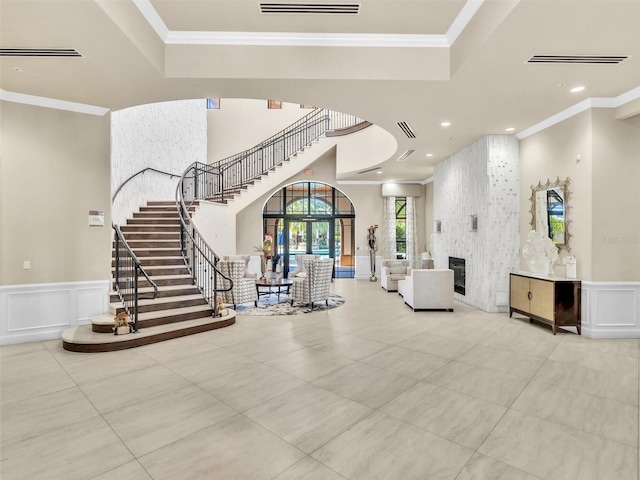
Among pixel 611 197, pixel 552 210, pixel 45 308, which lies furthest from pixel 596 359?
pixel 45 308

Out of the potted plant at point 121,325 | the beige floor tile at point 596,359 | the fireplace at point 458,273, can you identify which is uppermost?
the fireplace at point 458,273

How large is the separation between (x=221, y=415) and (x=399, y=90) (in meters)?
4.39

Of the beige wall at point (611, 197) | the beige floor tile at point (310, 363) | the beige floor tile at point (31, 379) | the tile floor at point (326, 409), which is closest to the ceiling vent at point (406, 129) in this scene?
the beige wall at point (611, 197)

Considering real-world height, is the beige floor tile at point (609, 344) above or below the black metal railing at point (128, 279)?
below

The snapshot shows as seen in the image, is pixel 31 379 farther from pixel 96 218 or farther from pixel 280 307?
pixel 280 307

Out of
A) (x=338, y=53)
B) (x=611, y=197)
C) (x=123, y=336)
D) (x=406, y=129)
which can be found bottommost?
(x=123, y=336)

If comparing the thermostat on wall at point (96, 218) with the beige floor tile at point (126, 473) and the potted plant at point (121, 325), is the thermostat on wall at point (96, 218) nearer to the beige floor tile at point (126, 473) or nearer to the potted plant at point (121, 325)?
the potted plant at point (121, 325)

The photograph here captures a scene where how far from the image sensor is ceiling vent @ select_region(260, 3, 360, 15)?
345 centimetres

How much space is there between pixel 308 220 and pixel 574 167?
8.33m

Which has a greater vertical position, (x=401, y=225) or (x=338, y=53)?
(x=338, y=53)

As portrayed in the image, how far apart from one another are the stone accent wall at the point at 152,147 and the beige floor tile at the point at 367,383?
6539mm

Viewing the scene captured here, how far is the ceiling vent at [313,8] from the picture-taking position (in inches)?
136

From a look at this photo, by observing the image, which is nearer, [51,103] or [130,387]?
[130,387]

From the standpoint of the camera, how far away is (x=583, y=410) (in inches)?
115
